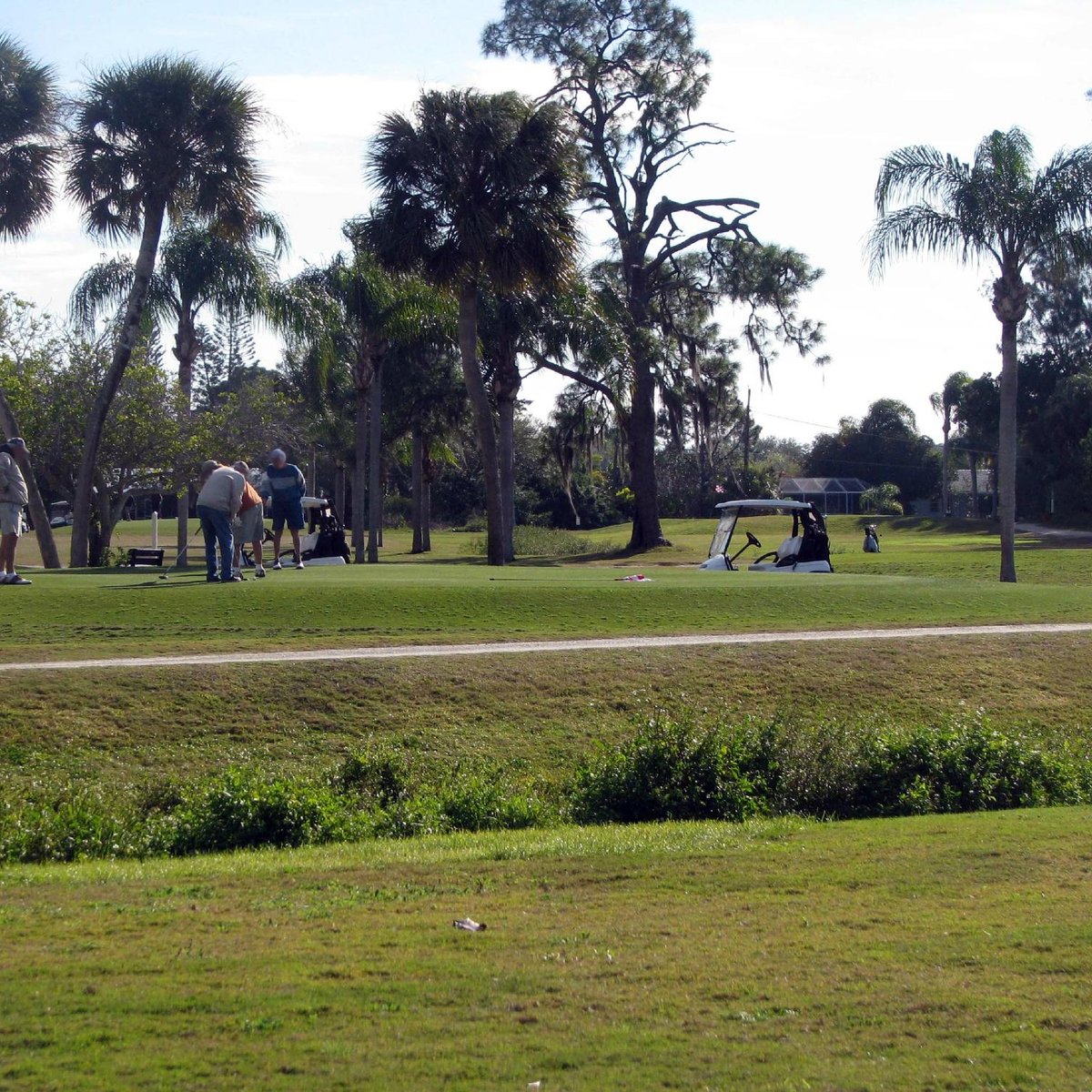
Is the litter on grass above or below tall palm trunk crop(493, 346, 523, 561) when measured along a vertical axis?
below

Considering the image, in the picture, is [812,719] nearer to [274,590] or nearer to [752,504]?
[274,590]

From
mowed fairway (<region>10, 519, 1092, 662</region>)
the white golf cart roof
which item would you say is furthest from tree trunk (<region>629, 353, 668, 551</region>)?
mowed fairway (<region>10, 519, 1092, 662</region>)

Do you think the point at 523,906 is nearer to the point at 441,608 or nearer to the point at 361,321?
the point at 441,608

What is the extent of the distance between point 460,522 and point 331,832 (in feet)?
215

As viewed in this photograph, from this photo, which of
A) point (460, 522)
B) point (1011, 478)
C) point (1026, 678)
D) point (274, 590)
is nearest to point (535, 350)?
point (1011, 478)

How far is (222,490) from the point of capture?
15922mm

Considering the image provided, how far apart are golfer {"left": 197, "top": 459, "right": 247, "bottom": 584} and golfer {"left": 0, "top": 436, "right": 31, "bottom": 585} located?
2.06 meters

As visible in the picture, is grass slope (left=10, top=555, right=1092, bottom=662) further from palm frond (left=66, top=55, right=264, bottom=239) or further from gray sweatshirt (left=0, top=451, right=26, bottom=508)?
palm frond (left=66, top=55, right=264, bottom=239)

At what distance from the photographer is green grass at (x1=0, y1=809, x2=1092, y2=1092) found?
4.34 m

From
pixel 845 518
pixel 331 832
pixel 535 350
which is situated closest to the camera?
pixel 331 832

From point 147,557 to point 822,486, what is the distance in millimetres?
75087

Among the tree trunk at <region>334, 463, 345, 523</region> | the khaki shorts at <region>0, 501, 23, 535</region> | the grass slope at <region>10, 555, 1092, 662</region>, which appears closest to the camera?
the grass slope at <region>10, 555, 1092, 662</region>

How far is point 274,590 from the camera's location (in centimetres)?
1658

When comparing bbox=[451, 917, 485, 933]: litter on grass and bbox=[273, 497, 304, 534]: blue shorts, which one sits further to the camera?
bbox=[273, 497, 304, 534]: blue shorts
